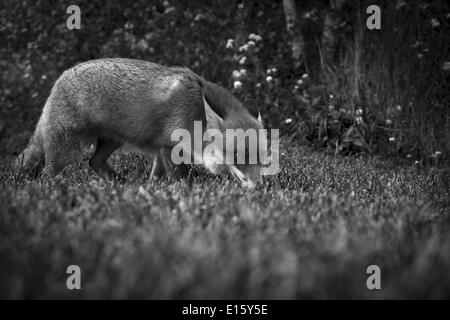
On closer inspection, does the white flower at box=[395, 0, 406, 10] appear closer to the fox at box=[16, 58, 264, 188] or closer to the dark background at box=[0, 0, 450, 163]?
the dark background at box=[0, 0, 450, 163]

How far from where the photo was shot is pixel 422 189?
5.02 m

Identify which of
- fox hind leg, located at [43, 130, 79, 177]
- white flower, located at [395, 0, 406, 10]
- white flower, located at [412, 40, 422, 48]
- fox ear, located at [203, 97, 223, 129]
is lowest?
fox hind leg, located at [43, 130, 79, 177]

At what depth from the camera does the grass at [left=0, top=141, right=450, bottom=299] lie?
181cm

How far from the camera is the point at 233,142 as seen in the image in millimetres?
4953

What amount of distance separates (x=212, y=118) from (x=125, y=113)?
3.59 ft

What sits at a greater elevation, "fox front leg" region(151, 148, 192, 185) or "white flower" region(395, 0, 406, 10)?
"white flower" region(395, 0, 406, 10)

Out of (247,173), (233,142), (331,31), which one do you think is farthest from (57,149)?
(331,31)

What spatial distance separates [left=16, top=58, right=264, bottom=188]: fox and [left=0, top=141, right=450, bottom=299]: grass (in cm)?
149

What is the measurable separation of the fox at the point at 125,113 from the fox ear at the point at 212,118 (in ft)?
0.16

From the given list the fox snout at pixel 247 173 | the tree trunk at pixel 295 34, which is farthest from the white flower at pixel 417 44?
the fox snout at pixel 247 173

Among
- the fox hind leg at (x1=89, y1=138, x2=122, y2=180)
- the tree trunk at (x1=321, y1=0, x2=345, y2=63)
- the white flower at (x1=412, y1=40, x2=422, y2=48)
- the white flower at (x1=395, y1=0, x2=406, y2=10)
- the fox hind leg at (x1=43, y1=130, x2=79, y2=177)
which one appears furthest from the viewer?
the tree trunk at (x1=321, y1=0, x2=345, y2=63)

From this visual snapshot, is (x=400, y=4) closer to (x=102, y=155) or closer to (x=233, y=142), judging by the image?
Result: (x=233, y=142)

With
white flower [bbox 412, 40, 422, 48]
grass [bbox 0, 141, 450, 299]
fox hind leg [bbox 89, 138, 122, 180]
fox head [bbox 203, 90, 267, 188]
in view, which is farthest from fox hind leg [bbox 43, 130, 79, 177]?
white flower [bbox 412, 40, 422, 48]
